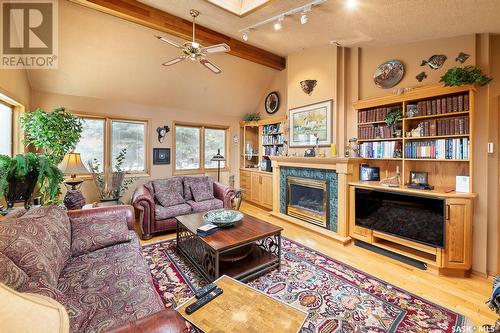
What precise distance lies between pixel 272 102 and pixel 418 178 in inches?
141

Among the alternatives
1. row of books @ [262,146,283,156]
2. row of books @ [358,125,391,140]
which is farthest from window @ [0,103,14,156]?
row of books @ [358,125,391,140]

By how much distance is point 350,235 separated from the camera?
3.43 m

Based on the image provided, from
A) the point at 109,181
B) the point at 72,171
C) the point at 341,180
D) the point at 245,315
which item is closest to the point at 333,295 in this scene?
the point at 245,315

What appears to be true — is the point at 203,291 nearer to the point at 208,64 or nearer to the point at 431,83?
the point at 208,64

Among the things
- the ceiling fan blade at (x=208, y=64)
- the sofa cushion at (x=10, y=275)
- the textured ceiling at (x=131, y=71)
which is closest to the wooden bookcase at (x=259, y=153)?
the textured ceiling at (x=131, y=71)

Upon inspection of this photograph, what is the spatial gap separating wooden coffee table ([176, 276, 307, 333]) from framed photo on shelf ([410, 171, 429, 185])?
2630 millimetres

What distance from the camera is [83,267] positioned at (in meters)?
1.75

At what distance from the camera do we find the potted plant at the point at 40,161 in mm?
2090

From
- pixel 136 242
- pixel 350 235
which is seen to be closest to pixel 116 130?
pixel 136 242

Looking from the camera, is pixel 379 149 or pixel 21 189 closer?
pixel 21 189

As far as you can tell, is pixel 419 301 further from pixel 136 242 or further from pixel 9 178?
pixel 9 178

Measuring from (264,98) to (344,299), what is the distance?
16.1 feet

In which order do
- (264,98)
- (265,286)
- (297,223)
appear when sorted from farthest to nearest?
(264,98) < (297,223) < (265,286)

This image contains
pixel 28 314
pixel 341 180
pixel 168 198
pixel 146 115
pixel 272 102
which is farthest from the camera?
pixel 272 102
